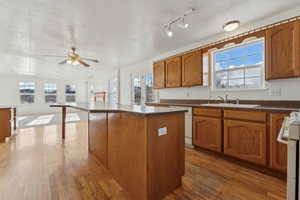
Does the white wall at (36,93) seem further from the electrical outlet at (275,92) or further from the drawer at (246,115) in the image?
the electrical outlet at (275,92)

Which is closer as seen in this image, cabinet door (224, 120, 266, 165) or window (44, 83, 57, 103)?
cabinet door (224, 120, 266, 165)

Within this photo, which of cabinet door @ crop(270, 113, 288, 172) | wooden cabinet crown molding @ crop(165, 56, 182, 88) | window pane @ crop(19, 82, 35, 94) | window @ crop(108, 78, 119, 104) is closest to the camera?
cabinet door @ crop(270, 113, 288, 172)

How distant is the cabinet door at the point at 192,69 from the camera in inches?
131

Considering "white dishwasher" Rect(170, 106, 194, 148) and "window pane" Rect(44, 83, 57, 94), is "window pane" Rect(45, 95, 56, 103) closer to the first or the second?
"window pane" Rect(44, 83, 57, 94)

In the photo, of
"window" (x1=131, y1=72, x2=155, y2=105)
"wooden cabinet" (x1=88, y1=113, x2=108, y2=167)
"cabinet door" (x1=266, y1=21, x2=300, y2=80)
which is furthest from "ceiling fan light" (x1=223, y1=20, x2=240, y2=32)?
"window" (x1=131, y1=72, x2=155, y2=105)

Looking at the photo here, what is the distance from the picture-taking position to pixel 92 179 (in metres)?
1.96

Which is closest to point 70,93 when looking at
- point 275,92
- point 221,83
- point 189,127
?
point 189,127

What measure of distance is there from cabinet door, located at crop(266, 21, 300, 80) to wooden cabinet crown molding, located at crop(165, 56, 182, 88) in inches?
70.4

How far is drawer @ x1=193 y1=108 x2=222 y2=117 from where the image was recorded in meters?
2.58

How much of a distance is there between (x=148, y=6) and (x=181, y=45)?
1.89 meters

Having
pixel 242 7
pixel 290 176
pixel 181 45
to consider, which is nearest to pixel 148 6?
pixel 242 7

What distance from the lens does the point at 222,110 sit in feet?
8.30

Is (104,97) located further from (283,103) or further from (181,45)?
(283,103)

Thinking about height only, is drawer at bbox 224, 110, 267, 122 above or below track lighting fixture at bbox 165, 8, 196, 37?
below
